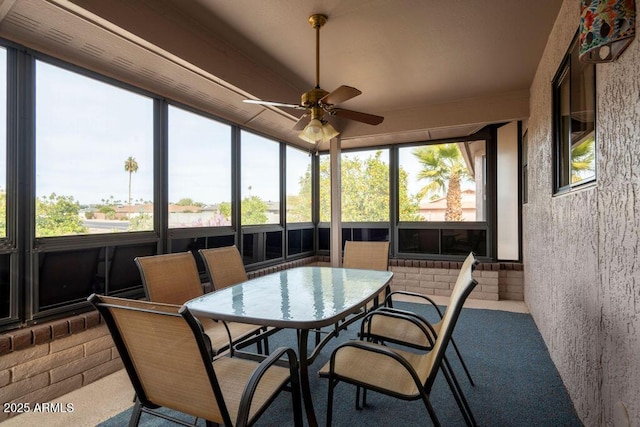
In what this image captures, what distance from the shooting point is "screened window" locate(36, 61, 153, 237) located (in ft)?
7.47

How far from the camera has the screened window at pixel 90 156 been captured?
228 centimetres

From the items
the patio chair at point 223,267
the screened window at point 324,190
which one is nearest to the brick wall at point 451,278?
the screened window at point 324,190

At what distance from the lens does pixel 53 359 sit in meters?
2.20

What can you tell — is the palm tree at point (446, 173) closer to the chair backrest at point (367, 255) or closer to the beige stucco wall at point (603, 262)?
the chair backrest at point (367, 255)

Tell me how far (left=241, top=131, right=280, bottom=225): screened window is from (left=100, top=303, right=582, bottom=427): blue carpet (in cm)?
183

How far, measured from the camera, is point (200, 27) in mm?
2662

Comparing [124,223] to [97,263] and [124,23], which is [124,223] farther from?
[124,23]

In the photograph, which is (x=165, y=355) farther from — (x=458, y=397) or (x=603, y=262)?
(x=603, y=262)

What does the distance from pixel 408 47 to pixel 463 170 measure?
2632 millimetres

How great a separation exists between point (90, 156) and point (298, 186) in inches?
130

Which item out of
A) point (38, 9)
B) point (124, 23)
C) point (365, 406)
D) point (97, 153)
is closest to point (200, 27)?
point (124, 23)

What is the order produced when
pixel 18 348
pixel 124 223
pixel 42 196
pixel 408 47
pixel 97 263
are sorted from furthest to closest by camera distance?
pixel 408 47 → pixel 124 223 → pixel 97 263 → pixel 42 196 → pixel 18 348

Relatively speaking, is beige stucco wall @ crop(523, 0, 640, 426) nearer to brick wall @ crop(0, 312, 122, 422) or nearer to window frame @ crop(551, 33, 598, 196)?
window frame @ crop(551, 33, 598, 196)

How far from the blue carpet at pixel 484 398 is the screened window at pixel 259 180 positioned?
5.99ft
